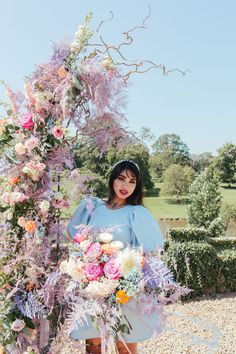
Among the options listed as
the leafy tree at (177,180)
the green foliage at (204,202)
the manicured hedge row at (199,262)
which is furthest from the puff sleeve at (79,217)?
the leafy tree at (177,180)

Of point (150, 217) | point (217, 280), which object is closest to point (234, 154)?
point (217, 280)

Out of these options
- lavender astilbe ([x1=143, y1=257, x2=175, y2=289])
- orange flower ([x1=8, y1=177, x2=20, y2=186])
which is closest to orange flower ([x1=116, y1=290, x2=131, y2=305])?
lavender astilbe ([x1=143, y1=257, x2=175, y2=289])

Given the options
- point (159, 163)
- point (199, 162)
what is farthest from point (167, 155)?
point (199, 162)

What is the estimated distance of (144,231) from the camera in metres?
2.63

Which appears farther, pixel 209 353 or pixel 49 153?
pixel 209 353

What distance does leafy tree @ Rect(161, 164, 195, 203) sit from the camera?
30.7 meters

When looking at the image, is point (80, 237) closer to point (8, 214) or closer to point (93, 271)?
point (93, 271)

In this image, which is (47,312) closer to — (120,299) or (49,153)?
(120,299)

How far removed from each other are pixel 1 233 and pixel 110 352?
35.7 inches

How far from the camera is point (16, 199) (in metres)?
2.33

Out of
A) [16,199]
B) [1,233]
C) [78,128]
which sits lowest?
[1,233]

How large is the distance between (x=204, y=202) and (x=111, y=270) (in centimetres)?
1189

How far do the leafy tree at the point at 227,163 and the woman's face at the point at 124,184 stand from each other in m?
41.6

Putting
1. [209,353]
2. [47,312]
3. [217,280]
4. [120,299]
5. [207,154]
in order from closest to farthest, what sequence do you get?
1. [120,299]
2. [47,312]
3. [209,353]
4. [217,280]
5. [207,154]
